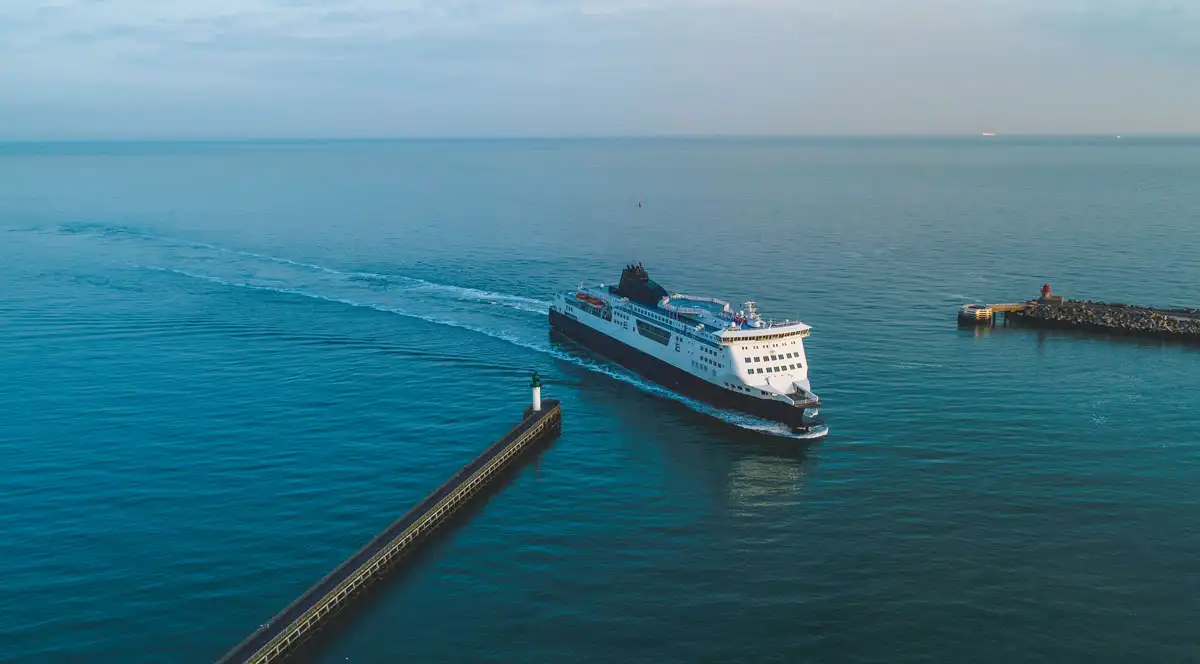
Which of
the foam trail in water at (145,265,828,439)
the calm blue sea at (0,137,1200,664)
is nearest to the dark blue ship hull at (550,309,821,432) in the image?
the foam trail in water at (145,265,828,439)

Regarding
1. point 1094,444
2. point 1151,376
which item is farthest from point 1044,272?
point 1094,444

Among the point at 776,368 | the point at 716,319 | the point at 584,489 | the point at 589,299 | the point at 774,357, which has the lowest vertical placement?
the point at 584,489

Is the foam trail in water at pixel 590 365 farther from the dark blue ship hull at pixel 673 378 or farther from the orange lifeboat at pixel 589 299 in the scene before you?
A: the orange lifeboat at pixel 589 299

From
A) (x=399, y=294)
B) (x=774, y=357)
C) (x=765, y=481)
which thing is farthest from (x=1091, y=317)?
(x=399, y=294)

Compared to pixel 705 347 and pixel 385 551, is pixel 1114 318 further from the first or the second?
pixel 385 551

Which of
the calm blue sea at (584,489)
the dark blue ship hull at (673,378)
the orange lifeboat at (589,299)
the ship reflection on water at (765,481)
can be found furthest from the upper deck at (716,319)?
the ship reflection on water at (765,481)

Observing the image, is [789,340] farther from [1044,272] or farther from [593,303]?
[1044,272]

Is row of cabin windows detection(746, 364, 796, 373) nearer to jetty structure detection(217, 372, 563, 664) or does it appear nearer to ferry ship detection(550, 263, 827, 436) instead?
ferry ship detection(550, 263, 827, 436)
